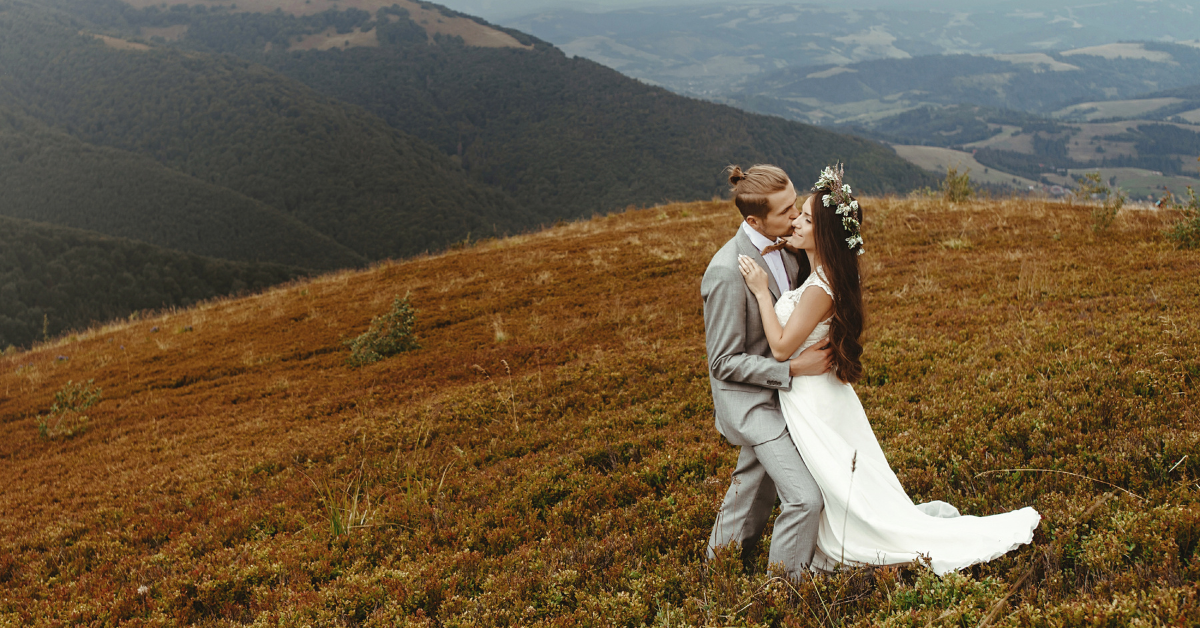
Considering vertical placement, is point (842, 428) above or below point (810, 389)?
below

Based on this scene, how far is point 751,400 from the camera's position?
382 cm

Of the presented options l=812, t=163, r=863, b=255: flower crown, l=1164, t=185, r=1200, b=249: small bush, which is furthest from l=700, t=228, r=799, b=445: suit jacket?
l=1164, t=185, r=1200, b=249: small bush

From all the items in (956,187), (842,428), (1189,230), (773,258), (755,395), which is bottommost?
(842,428)

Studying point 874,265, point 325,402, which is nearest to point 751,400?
point 325,402

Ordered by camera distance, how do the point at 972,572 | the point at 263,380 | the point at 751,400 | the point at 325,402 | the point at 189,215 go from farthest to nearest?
the point at 189,215, the point at 263,380, the point at 325,402, the point at 972,572, the point at 751,400

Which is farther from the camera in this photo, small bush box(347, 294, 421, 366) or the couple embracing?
small bush box(347, 294, 421, 366)

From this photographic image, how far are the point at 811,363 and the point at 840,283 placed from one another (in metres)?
0.53

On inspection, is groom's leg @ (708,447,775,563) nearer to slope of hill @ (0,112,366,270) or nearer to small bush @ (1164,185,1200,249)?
small bush @ (1164,185,1200,249)

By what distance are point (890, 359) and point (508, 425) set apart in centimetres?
557

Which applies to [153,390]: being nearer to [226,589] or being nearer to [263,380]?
[263,380]

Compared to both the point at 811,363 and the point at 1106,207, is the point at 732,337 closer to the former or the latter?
the point at 811,363

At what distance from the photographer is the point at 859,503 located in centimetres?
376

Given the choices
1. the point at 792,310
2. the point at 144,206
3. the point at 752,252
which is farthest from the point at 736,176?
the point at 144,206

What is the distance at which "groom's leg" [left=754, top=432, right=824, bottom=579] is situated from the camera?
143 inches
